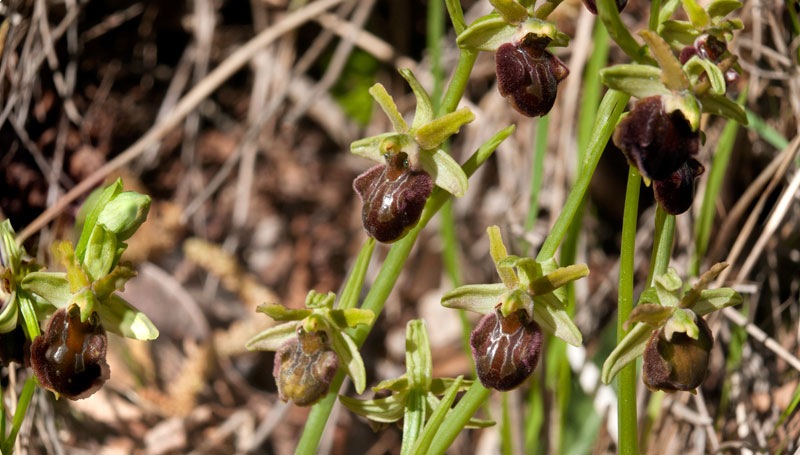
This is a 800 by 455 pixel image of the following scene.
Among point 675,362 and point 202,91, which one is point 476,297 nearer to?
point 675,362

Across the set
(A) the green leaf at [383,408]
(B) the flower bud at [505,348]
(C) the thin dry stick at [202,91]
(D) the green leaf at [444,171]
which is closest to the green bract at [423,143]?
(D) the green leaf at [444,171]

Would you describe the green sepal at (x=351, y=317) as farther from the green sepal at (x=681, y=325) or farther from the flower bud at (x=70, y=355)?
the green sepal at (x=681, y=325)

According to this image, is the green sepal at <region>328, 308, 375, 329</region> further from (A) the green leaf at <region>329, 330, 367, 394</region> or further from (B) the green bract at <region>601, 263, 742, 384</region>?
(B) the green bract at <region>601, 263, 742, 384</region>

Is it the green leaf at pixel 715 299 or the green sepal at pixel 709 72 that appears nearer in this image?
the green sepal at pixel 709 72

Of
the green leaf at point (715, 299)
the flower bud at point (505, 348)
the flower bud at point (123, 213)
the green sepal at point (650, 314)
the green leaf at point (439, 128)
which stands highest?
the green leaf at point (439, 128)

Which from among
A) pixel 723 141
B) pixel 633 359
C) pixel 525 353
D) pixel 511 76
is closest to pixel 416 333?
pixel 525 353

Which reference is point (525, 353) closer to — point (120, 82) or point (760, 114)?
point (760, 114)
